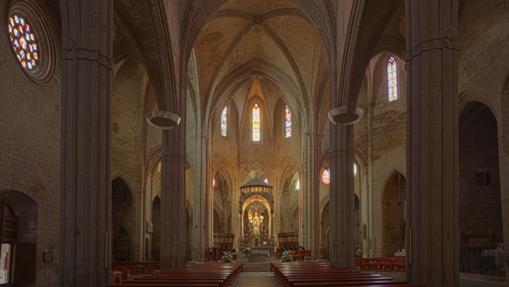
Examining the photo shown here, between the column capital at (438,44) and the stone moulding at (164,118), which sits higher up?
the column capital at (438,44)

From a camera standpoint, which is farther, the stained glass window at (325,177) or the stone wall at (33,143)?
the stained glass window at (325,177)

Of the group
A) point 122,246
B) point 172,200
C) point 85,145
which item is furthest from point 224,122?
point 85,145

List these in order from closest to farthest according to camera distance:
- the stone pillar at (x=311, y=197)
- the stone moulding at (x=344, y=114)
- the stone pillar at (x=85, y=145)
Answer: the stone pillar at (x=85, y=145)
the stone moulding at (x=344, y=114)
the stone pillar at (x=311, y=197)

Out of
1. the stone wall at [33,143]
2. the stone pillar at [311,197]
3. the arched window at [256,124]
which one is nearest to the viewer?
the stone wall at [33,143]

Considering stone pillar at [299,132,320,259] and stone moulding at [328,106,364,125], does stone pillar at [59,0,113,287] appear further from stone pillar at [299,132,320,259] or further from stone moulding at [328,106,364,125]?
stone pillar at [299,132,320,259]

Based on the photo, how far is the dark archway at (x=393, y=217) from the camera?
3262 centimetres

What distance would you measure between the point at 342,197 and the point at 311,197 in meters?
13.2

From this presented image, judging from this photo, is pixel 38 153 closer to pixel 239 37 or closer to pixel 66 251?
pixel 66 251

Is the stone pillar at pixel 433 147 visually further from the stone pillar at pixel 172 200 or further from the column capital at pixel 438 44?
the stone pillar at pixel 172 200

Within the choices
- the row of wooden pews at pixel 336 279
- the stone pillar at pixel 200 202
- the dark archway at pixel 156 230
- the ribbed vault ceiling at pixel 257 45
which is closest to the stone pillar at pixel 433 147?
the row of wooden pews at pixel 336 279

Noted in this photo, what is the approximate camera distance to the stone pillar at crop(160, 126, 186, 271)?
867 inches

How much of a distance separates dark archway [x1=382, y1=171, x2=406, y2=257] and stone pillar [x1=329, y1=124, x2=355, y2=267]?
11.3 meters

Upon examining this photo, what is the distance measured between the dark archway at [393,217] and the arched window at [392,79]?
186 inches

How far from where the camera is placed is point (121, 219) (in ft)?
107
